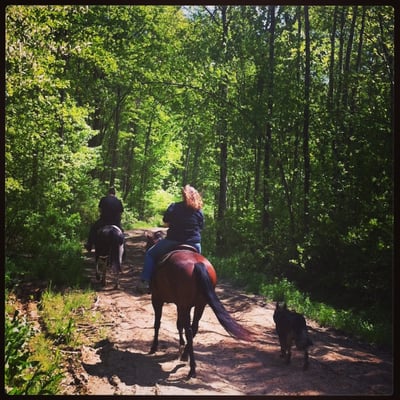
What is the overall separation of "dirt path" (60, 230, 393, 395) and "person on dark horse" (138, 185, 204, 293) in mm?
583

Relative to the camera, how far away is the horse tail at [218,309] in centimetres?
388

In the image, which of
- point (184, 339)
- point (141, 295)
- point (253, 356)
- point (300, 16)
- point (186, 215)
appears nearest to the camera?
point (253, 356)

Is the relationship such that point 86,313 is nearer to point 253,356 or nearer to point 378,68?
point 253,356

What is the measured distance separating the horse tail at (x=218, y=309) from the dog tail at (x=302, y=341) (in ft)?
1.60

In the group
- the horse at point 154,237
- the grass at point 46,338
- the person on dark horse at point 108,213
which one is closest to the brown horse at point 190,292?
the grass at point 46,338

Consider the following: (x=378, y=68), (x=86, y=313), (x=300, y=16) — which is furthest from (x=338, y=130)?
(x=86, y=313)

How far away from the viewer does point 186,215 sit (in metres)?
4.52

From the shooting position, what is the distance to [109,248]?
6578 millimetres

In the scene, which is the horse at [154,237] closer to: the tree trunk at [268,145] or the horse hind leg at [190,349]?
the horse hind leg at [190,349]

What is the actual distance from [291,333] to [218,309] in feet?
2.63

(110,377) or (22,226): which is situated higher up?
(22,226)

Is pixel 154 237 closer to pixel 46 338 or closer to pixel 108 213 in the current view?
pixel 108 213

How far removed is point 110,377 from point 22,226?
2.15 metres

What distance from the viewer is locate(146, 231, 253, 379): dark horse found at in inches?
153
